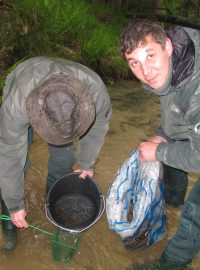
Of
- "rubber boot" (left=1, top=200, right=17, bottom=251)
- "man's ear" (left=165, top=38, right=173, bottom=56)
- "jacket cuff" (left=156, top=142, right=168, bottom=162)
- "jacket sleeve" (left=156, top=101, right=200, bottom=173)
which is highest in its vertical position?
"man's ear" (left=165, top=38, right=173, bottom=56)

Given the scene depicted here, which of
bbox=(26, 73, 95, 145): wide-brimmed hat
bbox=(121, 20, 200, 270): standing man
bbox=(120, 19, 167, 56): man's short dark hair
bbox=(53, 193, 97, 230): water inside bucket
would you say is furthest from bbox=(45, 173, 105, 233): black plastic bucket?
bbox=(120, 19, 167, 56): man's short dark hair

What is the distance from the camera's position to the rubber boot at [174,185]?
8.53 feet

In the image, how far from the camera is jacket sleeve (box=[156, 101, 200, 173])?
162cm

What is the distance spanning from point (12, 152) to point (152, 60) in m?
0.84

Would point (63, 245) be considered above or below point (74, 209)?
below

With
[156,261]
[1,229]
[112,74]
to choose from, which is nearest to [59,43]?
[112,74]

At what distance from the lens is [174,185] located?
268 cm

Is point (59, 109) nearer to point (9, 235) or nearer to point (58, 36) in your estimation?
point (9, 235)

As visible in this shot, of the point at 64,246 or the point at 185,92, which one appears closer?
the point at 185,92

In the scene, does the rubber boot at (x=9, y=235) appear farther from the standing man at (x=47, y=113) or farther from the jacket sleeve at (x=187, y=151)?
the jacket sleeve at (x=187, y=151)

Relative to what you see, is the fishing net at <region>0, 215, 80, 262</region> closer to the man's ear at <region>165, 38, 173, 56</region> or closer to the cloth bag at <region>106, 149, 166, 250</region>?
the cloth bag at <region>106, 149, 166, 250</region>

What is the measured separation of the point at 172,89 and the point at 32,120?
71 centimetres

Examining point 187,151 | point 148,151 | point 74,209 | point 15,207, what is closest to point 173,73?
point 187,151

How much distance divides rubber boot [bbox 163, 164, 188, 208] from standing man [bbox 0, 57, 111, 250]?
27.4 inches
